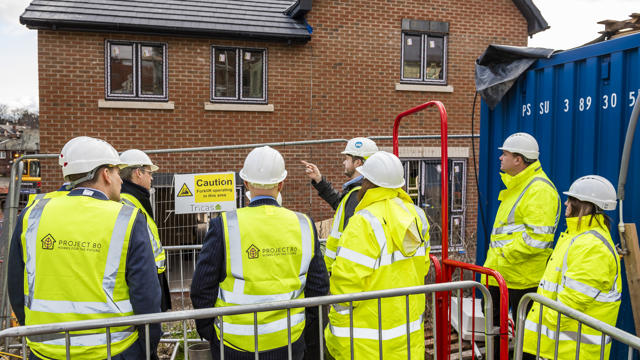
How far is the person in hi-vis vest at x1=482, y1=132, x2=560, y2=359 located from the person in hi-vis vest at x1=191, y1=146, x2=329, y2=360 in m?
2.10

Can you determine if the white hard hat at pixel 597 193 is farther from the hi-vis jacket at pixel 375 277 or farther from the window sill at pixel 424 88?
the window sill at pixel 424 88

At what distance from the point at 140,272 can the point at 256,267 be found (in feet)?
2.07

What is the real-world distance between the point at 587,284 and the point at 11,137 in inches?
1650

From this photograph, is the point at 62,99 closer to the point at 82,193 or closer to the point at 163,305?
the point at 163,305

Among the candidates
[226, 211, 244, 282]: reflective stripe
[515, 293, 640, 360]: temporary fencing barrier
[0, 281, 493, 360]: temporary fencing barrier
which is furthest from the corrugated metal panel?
[226, 211, 244, 282]: reflective stripe

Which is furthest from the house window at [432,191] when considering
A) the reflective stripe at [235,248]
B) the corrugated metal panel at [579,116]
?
the reflective stripe at [235,248]

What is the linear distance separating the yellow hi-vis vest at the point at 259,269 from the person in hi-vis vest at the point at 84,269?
0.45 m

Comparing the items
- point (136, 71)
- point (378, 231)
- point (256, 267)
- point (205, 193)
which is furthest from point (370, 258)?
point (136, 71)

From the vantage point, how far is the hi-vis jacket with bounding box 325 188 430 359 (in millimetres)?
2949

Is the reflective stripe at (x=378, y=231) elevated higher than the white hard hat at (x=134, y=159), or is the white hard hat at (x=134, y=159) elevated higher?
the white hard hat at (x=134, y=159)

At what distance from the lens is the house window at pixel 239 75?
10.4 m

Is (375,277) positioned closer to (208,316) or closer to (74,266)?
(208,316)

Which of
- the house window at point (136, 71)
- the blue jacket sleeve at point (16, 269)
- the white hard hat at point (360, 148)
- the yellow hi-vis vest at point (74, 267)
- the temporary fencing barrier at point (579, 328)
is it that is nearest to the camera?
the temporary fencing barrier at point (579, 328)

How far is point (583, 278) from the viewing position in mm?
3117
